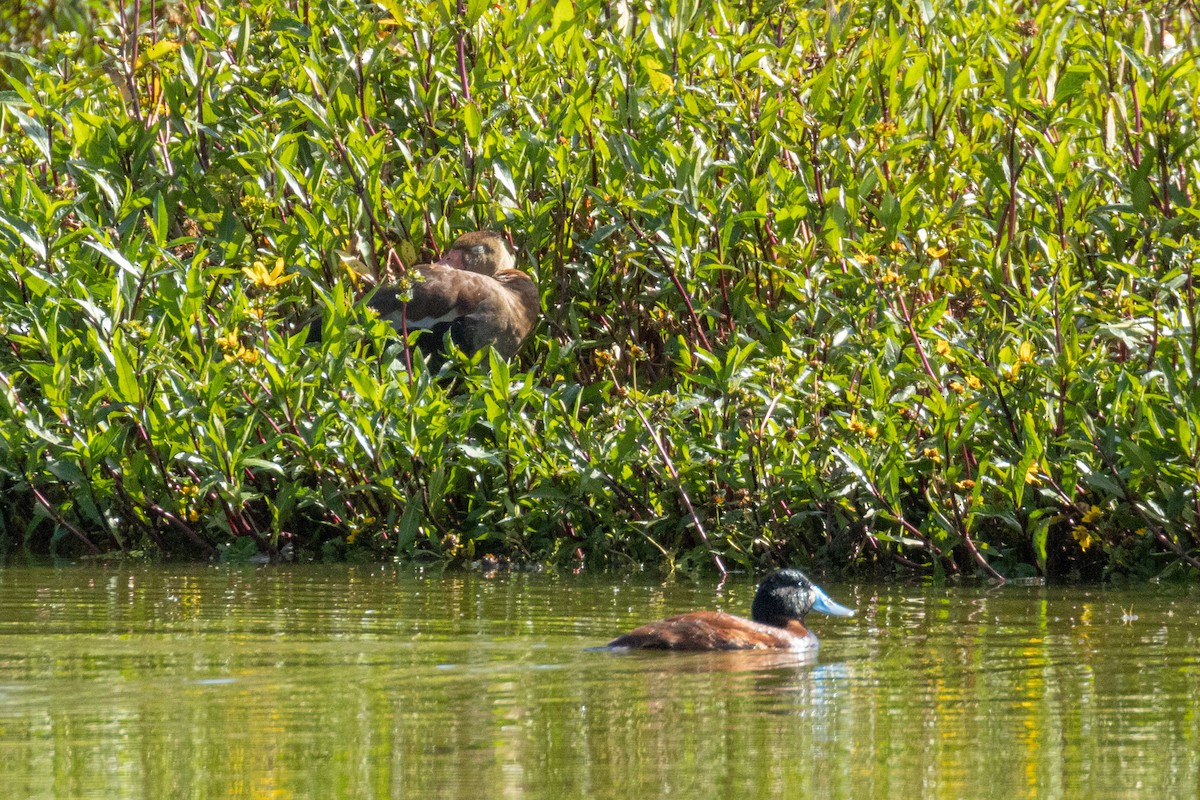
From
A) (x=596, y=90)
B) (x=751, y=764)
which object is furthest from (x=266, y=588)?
(x=751, y=764)

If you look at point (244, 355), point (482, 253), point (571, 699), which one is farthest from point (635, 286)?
point (571, 699)

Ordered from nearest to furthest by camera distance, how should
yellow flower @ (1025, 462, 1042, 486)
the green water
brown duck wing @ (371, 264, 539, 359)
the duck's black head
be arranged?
the green water < the duck's black head < yellow flower @ (1025, 462, 1042, 486) < brown duck wing @ (371, 264, 539, 359)

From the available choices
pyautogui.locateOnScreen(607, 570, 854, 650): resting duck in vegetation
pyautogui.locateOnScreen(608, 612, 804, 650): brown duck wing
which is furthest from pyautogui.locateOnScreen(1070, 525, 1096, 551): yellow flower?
pyautogui.locateOnScreen(608, 612, 804, 650): brown duck wing

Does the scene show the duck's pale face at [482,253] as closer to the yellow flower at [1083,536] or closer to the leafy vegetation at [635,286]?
the leafy vegetation at [635,286]

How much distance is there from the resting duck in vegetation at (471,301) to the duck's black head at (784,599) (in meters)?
3.33

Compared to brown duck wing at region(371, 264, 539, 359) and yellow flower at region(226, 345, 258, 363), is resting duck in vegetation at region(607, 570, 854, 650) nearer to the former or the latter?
yellow flower at region(226, 345, 258, 363)

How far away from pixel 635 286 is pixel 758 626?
3921 mm

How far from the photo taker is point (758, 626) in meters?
6.35

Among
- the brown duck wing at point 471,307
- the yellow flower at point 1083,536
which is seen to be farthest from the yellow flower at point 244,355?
the yellow flower at point 1083,536

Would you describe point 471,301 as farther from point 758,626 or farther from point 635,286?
point 758,626

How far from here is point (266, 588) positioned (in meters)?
7.91

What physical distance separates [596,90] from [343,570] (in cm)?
300

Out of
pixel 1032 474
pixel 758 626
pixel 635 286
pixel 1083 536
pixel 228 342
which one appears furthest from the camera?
pixel 635 286

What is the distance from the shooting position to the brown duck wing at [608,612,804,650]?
6.01m
